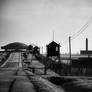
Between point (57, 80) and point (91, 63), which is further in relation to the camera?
point (91, 63)

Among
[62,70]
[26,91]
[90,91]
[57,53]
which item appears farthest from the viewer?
[57,53]

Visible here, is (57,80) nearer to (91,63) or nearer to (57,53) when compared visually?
(57,53)

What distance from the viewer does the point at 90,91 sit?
72.4 feet

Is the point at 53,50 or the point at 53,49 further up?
the point at 53,49

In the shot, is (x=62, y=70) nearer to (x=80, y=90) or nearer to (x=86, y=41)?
(x=80, y=90)

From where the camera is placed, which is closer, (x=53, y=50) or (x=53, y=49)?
(x=53, y=50)

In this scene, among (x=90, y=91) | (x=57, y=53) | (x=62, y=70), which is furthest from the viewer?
(x=57, y=53)

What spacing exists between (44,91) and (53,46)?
3367cm

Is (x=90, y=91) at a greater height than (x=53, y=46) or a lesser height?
lesser

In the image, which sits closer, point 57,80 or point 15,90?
point 15,90

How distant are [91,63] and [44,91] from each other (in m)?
49.5

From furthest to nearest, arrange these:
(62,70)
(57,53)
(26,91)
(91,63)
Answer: (91,63), (57,53), (62,70), (26,91)

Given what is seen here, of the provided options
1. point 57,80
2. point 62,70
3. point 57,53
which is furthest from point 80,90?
point 57,53

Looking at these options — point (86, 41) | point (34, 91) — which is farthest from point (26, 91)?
point (86, 41)
